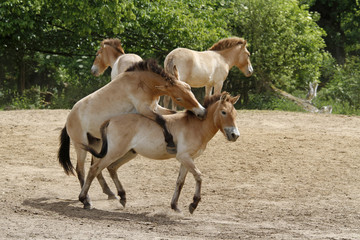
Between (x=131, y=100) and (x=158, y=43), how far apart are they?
10.9 m

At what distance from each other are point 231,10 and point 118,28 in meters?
3.94

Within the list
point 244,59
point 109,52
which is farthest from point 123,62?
point 244,59

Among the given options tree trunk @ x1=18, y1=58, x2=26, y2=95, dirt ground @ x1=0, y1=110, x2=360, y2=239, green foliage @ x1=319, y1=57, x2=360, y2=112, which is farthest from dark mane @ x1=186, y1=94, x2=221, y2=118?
tree trunk @ x1=18, y1=58, x2=26, y2=95

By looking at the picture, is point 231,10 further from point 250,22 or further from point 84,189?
point 84,189

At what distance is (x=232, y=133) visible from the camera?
7926mm

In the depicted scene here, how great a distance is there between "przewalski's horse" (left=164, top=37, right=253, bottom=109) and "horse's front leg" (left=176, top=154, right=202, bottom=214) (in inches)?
201

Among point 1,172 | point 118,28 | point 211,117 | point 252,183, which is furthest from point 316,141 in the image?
point 118,28

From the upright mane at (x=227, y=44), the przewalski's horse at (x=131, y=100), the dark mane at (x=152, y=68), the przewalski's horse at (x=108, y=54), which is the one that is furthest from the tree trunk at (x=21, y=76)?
the dark mane at (x=152, y=68)

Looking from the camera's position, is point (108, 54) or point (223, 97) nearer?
point (223, 97)

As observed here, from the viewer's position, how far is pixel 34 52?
19.9 m

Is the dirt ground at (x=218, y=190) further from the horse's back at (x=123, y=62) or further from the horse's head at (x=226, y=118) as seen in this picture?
the horse's back at (x=123, y=62)

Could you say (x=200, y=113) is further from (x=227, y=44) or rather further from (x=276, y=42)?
(x=276, y=42)

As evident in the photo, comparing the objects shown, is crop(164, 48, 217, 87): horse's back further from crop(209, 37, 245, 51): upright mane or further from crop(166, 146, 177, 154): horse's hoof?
crop(166, 146, 177, 154): horse's hoof

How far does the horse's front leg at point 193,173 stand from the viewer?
794 centimetres
